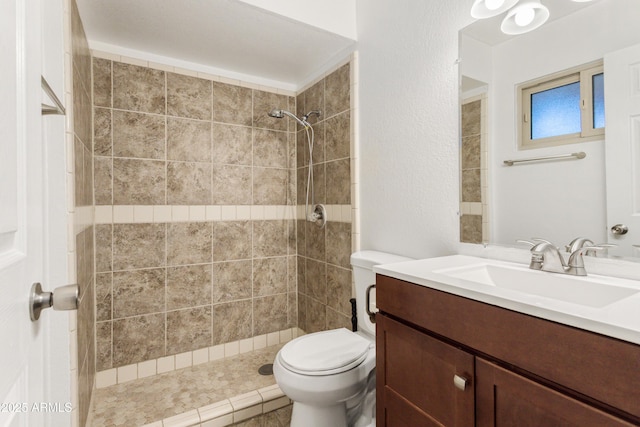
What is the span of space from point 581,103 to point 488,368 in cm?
88

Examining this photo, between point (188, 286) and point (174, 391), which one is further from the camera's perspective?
point (188, 286)

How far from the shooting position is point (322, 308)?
226cm

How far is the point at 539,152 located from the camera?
1.12 meters

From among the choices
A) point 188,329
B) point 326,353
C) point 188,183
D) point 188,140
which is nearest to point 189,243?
point 188,183

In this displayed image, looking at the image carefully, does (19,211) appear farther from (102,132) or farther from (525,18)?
(102,132)

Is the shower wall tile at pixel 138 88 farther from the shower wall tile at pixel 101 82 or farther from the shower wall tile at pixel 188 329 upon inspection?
the shower wall tile at pixel 188 329

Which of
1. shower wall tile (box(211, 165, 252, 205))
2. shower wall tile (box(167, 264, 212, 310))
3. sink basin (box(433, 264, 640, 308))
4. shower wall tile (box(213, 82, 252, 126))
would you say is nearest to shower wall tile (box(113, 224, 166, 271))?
shower wall tile (box(167, 264, 212, 310))

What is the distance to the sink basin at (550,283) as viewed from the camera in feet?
2.82

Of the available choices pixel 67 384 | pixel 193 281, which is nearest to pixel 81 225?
pixel 67 384

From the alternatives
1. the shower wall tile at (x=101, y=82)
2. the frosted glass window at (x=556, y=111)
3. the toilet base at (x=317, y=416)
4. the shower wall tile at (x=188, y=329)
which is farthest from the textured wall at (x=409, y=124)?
the shower wall tile at (x=101, y=82)

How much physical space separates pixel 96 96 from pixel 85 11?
18.2 inches

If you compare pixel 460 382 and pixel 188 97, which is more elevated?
pixel 188 97

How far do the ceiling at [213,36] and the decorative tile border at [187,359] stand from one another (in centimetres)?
201

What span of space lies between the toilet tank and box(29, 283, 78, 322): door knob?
1.22 metres
